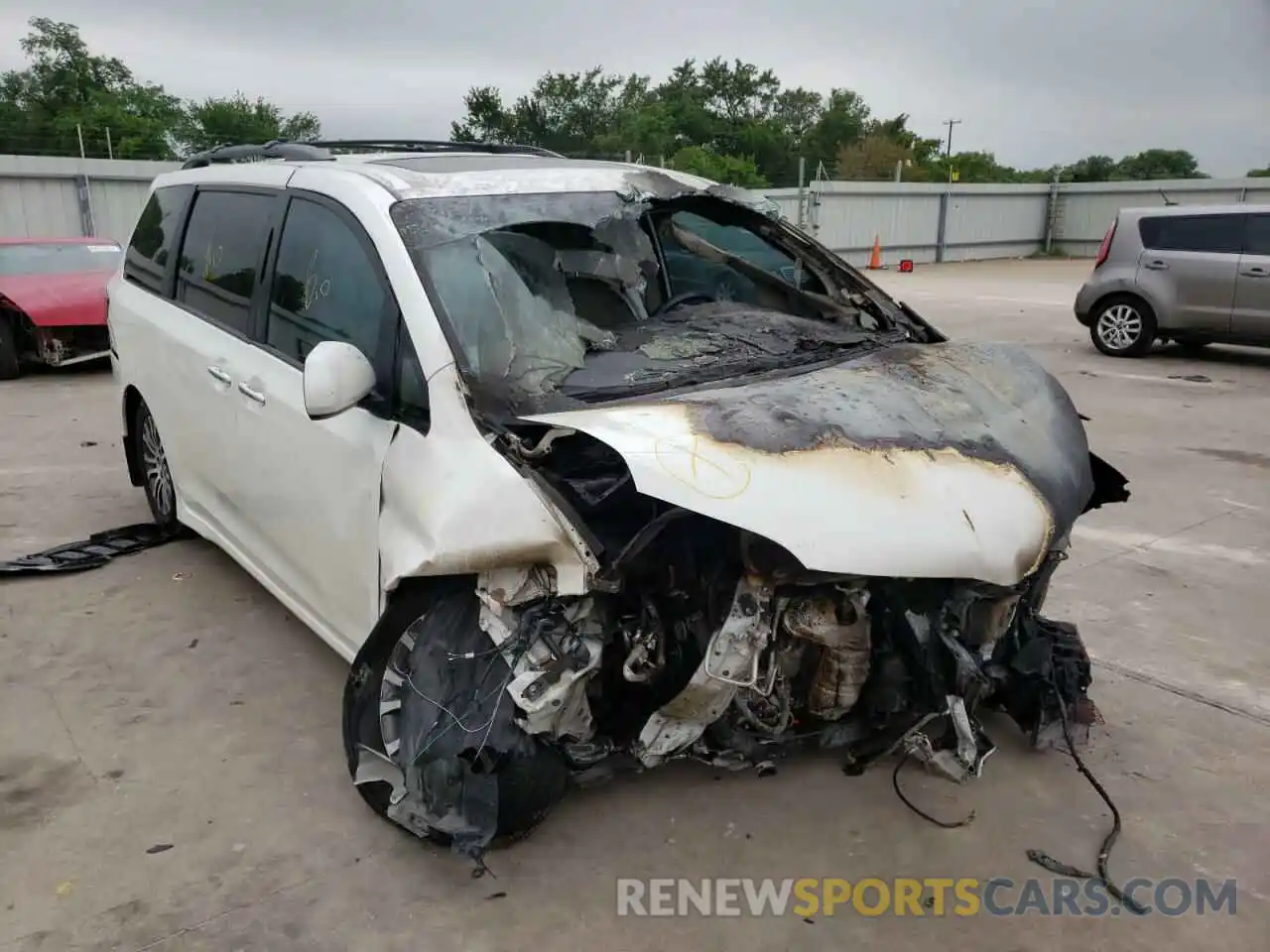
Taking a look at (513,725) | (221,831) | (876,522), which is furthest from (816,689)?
(221,831)

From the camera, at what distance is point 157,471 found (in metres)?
4.93

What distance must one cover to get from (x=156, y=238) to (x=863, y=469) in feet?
12.6

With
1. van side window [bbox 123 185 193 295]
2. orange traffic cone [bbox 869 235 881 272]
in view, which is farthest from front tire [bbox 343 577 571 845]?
orange traffic cone [bbox 869 235 881 272]

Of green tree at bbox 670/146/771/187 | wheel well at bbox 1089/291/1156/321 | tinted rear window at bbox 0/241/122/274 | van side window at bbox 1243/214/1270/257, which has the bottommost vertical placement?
wheel well at bbox 1089/291/1156/321

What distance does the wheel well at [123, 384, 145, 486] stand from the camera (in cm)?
497

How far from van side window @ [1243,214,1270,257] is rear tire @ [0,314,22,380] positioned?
12296mm

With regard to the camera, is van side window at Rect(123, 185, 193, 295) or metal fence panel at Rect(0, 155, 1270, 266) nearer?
van side window at Rect(123, 185, 193, 295)

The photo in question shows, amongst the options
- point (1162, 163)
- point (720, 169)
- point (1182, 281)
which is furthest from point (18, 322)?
point (1162, 163)

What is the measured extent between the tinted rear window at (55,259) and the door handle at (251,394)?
7924 millimetres

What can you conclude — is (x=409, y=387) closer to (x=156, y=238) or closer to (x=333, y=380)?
(x=333, y=380)

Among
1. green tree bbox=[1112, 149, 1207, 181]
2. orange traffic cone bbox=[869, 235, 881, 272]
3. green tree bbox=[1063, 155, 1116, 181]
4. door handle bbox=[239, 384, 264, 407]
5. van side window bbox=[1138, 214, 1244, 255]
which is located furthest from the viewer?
green tree bbox=[1112, 149, 1207, 181]

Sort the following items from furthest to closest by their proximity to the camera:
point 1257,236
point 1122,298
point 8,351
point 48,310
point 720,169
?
point 720,169 → point 1122,298 → point 1257,236 → point 8,351 → point 48,310

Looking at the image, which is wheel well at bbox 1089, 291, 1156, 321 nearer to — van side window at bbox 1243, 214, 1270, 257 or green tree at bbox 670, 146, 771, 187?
van side window at bbox 1243, 214, 1270, 257

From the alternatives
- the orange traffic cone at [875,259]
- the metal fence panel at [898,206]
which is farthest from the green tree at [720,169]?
the orange traffic cone at [875,259]
